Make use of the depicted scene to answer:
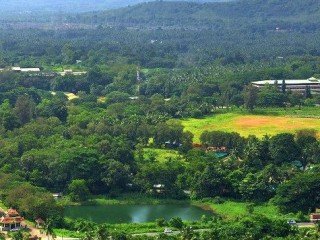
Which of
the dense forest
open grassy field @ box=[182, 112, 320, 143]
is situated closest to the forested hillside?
the dense forest

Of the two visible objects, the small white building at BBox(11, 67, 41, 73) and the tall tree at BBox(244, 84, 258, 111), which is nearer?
the tall tree at BBox(244, 84, 258, 111)

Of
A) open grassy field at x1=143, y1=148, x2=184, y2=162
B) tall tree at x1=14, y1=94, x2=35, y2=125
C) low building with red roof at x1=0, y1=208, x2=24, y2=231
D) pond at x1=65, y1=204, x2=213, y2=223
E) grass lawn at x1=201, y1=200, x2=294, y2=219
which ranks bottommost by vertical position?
pond at x1=65, y1=204, x2=213, y2=223

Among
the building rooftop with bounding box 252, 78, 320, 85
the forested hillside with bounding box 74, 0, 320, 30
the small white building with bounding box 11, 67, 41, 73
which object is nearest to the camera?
the building rooftop with bounding box 252, 78, 320, 85

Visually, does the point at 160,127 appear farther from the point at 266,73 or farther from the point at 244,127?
the point at 266,73

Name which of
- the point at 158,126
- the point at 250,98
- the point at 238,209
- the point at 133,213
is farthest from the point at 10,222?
the point at 250,98

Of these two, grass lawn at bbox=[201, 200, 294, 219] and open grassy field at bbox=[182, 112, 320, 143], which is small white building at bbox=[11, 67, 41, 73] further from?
grass lawn at bbox=[201, 200, 294, 219]

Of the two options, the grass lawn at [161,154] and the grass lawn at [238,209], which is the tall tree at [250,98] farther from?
the grass lawn at [238,209]

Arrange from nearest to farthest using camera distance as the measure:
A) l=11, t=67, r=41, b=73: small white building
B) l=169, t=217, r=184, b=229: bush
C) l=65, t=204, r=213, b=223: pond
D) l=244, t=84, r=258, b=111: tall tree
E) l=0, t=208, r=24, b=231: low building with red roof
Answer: l=0, t=208, r=24, b=231: low building with red roof → l=169, t=217, r=184, b=229: bush → l=65, t=204, r=213, b=223: pond → l=244, t=84, r=258, b=111: tall tree → l=11, t=67, r=41, b=73: small white building
